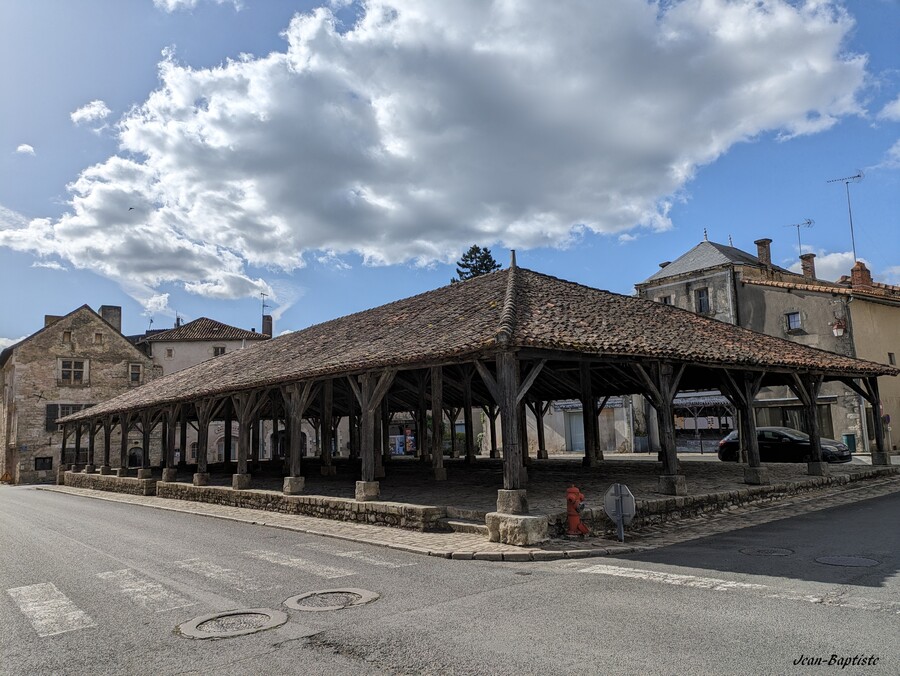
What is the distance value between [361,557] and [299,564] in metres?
0.86

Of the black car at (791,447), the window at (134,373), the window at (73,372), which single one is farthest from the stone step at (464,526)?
the window at (134,373)

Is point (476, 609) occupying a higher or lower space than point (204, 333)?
lower

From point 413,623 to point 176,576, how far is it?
3652mm

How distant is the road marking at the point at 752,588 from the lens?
17.0 feet

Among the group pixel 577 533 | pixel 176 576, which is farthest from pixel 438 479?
pixel 176 576

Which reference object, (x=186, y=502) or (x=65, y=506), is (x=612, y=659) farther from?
(x=65, y=506)

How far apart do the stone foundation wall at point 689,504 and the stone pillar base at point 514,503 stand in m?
0.44

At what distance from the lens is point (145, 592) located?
21.3 feet

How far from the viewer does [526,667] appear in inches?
159

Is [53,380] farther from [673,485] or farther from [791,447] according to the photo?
[791,447]

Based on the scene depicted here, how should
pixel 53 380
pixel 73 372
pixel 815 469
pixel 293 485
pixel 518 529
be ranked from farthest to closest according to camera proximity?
pixel 73 372 < pixel 53 380 < pixel 815 469 < pixel 293 485 < pixel 518 529

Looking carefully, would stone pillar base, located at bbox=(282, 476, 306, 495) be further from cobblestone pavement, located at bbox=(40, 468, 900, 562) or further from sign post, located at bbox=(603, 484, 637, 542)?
sign post, located at bbox=(603, 484, 637, 542)

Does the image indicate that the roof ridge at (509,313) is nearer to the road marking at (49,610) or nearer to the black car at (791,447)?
the road marking at (49,610)

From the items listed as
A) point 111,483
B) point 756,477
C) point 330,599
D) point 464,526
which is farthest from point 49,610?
point 111,483
